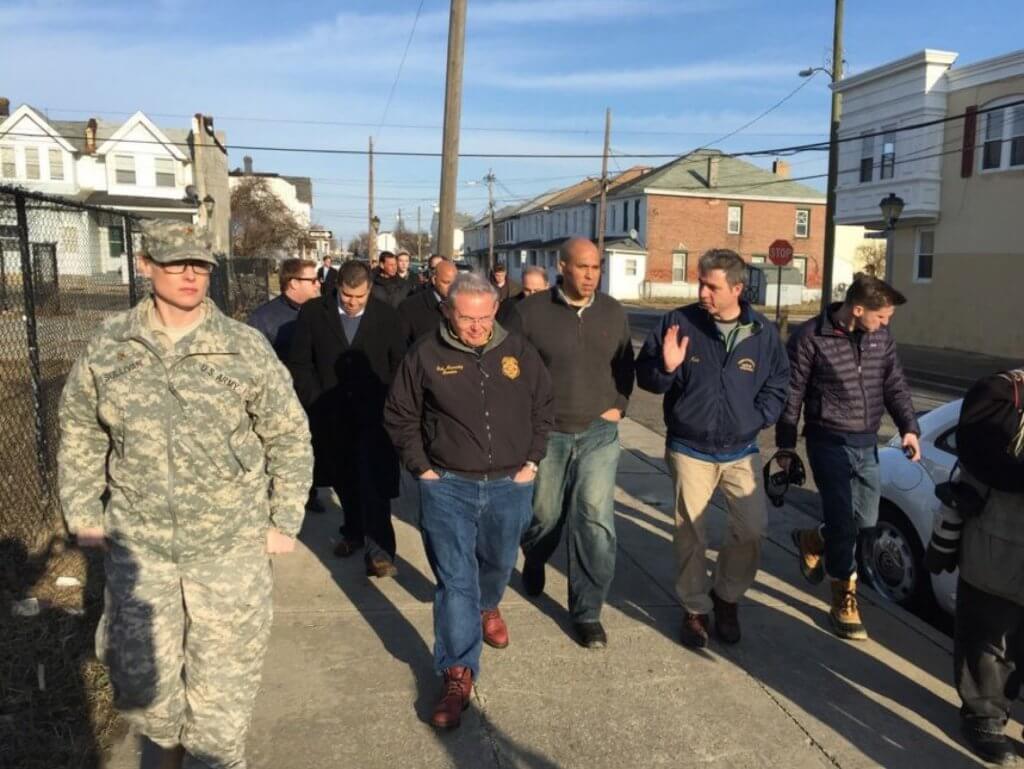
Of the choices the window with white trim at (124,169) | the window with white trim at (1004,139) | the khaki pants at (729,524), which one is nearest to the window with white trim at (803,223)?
the window with white trim at (1004,139)

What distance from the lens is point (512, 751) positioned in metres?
3.22

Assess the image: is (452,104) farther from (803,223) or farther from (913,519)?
(803,223)

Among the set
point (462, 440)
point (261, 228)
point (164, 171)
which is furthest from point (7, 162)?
point (462, 440)

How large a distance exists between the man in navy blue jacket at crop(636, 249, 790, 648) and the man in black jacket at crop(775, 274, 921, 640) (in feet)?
1.05

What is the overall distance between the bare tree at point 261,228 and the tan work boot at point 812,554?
1642 inches

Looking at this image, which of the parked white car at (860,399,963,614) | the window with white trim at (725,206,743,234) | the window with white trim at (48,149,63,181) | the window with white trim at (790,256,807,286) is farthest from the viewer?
the window with white trim at (725,206,743,234)

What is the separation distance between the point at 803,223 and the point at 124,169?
3909cm

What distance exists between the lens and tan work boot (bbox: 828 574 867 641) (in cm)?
427

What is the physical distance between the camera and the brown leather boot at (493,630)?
13.4ft

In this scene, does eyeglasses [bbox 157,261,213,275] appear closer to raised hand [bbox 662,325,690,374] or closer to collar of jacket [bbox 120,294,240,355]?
collar of jacket [bbox 120,294,240,355]

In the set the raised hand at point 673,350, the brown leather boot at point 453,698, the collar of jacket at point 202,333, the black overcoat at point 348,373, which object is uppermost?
the collar of jacket at point 202,333

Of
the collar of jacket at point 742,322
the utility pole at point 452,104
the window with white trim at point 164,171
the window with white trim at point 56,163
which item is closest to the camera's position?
the collar of jacket at point 742,322

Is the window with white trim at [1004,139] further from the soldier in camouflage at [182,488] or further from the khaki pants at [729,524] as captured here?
the soldier in camouflage at [182,488]

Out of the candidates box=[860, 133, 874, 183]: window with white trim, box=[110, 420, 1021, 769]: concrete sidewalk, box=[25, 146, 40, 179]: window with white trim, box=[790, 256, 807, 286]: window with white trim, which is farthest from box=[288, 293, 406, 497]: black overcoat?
box=[790, 256, 807, 286]: window with white trim
